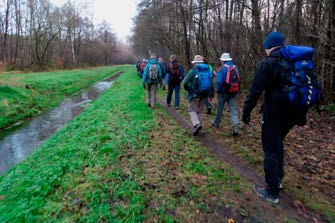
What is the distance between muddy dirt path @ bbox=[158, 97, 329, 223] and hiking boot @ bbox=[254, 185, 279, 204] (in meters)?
0.10

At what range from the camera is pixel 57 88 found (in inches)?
667

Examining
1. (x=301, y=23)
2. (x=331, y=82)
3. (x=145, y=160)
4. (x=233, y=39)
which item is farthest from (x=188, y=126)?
(x=233, y=39)

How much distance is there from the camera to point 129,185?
3.58 metres

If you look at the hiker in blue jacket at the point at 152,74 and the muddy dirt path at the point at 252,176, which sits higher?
the hiker in blue jacket at the point at 152,74

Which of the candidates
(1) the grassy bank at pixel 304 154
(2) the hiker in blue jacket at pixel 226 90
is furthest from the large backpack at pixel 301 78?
(2) the hiker in blue jacket at pixel 226 90

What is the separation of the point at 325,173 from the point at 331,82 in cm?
465

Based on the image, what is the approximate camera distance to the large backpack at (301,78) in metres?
2.61

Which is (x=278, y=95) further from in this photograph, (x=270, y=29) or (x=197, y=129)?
(x=270, y=29)

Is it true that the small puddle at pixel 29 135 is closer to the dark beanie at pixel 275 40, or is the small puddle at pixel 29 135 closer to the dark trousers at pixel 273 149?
the dark trousers at pixel 273 149

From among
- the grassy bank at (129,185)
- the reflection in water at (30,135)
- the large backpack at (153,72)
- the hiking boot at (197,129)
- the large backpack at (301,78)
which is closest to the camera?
the large backpack at (301,78)

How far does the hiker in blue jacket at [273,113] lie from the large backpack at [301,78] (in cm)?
15

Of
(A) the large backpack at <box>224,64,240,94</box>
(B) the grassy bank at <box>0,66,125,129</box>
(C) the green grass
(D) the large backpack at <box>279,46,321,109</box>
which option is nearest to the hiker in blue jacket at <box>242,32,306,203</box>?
(D) the large backpack at <box>279,46,321,109</box>

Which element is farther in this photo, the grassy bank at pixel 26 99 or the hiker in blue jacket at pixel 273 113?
the grassy bank at pixel 26 99

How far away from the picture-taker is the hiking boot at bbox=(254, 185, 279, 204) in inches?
123
